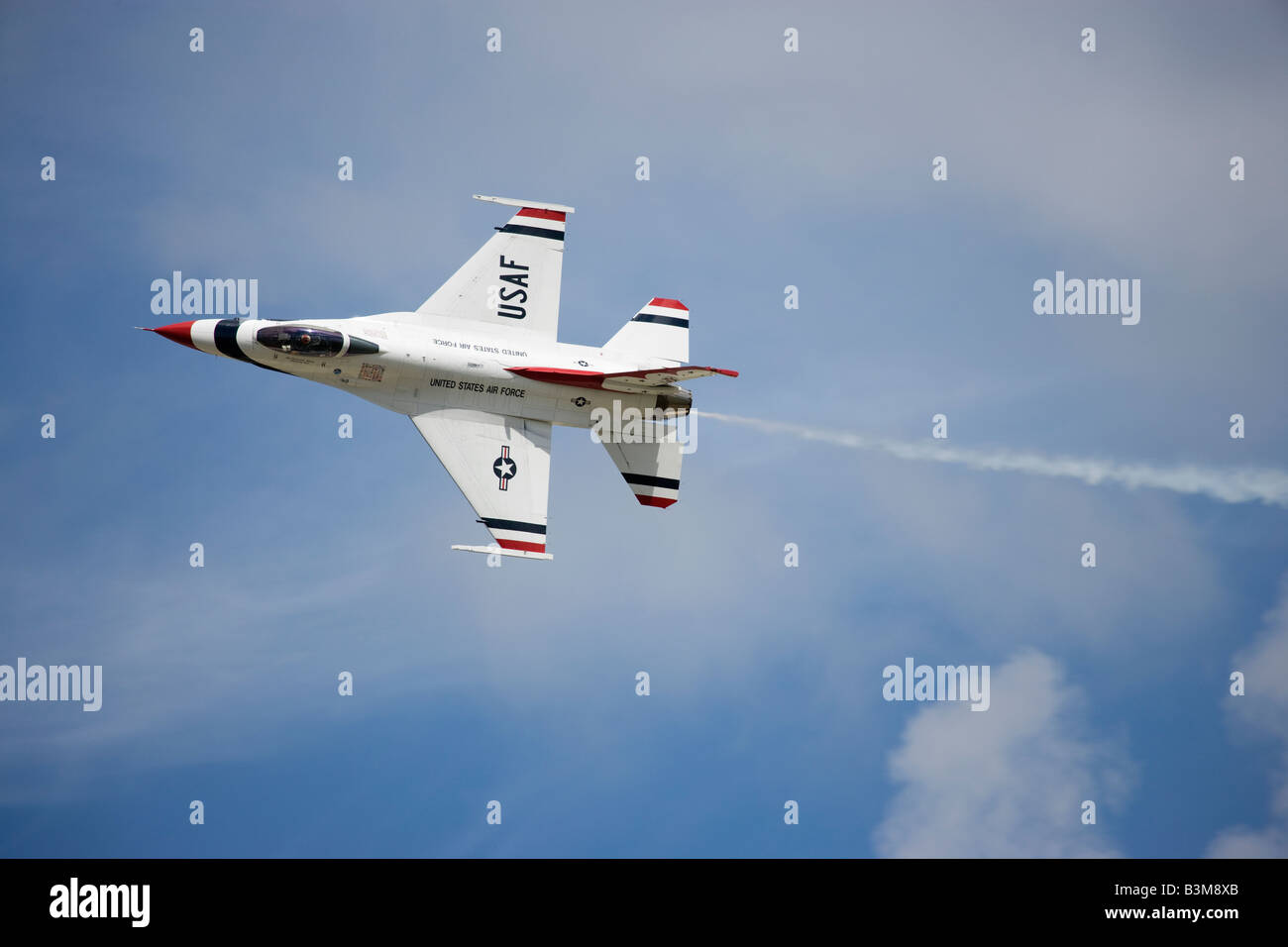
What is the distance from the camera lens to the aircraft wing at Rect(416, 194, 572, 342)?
168 ft

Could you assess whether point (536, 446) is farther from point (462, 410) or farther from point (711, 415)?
point (711, 415)

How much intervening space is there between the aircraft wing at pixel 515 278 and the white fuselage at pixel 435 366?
3.00 feet

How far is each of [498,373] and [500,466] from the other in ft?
10.1

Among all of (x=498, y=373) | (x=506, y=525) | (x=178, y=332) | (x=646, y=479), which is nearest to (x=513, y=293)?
(x=498, y=373)

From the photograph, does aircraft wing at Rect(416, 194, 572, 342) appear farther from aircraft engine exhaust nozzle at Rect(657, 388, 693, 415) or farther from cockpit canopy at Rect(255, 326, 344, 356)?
aircraft engine exhaust nozzle at Rect(657, 388, 693, 415)

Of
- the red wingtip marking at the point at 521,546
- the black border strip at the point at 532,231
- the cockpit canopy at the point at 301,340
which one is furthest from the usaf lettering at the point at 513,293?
the red wingtip marking at the point at 521,546

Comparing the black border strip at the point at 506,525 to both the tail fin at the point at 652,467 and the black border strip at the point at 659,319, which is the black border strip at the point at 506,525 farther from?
the black border strip at the point at 659,319

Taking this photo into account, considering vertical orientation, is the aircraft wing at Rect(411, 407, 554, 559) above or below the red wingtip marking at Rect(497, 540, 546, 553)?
above

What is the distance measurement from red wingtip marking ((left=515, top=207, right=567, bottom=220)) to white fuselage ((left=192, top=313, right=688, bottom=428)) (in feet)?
16.3

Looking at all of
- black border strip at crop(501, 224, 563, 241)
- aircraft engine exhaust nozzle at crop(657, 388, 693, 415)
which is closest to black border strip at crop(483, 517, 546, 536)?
aircraft engine exhaust nozzle at crop(657, 388, 693, 415)

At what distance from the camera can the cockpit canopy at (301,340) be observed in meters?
48.8
